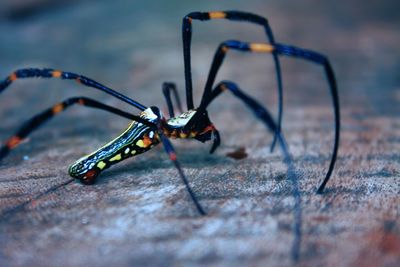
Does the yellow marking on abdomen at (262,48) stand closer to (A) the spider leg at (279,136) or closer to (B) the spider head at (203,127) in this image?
(A) the spider leg at (279,136)

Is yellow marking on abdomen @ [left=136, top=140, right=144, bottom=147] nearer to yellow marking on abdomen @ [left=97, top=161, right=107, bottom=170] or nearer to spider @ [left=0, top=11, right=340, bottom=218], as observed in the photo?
spider @ [left=0, top=11, right=340, bottom=218]

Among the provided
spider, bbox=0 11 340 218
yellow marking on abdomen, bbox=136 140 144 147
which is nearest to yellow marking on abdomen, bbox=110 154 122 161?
spider, bbox=0 11 340 218

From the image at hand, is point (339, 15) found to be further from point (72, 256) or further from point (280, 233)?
point (72, 256)

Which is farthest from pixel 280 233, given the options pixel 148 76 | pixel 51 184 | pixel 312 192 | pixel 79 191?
pixel 148 76

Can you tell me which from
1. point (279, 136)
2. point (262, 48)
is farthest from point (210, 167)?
point (262, 48)

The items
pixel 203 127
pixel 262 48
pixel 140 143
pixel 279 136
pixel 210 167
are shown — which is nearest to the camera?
pixel 279 136

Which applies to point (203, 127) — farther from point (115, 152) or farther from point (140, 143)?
point (115, 152)

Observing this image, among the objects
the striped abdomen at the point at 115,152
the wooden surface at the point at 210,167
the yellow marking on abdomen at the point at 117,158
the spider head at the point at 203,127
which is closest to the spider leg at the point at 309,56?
the wooden surface at the point at 210,167
